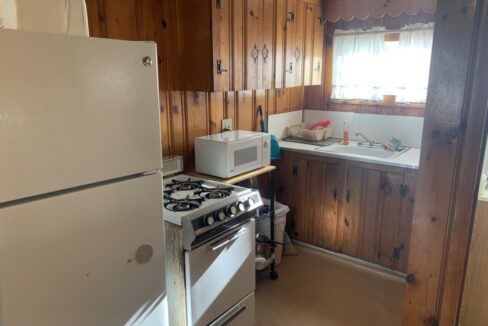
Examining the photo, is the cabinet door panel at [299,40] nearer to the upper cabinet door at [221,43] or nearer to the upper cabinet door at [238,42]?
the upper cabinet door at [238,42]

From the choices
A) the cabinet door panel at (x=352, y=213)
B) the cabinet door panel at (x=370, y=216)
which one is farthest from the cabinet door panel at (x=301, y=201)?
the cabinet door panel at (x=370, y=216)

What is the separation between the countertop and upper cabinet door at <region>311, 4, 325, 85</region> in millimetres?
630

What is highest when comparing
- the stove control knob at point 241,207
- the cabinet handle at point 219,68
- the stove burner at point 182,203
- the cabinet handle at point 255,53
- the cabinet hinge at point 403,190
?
the cabinet handle at point 255,53

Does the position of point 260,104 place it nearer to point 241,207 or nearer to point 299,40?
point 299,40

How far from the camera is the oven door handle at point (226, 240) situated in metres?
1.96

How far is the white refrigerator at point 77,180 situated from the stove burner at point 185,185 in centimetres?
82

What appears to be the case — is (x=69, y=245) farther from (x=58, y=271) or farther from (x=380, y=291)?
(x=380, y=291)

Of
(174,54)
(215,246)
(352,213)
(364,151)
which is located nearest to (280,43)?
(174,54)

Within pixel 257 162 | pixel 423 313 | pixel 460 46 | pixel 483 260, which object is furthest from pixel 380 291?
pixel 460 46

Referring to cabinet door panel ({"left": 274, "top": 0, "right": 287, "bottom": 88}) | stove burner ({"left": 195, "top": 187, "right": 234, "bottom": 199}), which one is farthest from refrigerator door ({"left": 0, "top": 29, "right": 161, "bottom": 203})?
cabinet door panel ({"left": 274, "top": 0, "right": 287, "bottom": 88})

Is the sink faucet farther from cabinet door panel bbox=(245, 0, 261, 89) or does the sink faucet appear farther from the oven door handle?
the oven door handle

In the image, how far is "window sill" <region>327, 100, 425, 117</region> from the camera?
3.24 meters

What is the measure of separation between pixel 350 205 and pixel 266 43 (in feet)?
4.89

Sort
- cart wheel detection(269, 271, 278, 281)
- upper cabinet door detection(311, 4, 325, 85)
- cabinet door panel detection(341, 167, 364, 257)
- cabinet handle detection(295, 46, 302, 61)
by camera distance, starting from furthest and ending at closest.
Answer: upper cabinet door detection(311, 4, 325, 85) < cabinet handle detection(295, 46, 302, 61) < cabinet door panel detection(341, 167, 364, 257) < cart wheel detection(269, 271, 278, 281)
